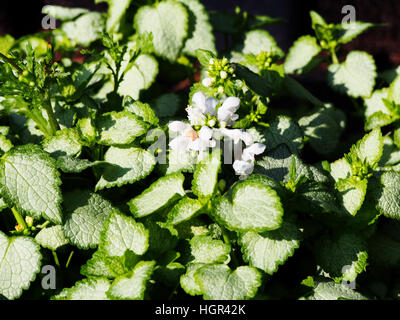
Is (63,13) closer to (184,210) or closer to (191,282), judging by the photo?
(184,210)

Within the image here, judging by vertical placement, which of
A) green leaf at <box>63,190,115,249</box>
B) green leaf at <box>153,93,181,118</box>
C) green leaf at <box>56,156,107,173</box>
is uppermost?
green leaf at <box>56,156,107,173</box>

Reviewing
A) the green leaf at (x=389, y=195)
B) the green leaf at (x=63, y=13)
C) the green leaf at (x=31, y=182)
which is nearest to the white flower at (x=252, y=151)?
the green leaf at (x=389, y=195)

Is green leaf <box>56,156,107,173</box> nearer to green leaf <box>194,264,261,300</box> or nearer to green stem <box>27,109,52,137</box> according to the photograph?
green stem <box>27,109,52,137</box>

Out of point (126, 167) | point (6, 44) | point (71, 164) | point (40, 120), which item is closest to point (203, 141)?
point (126, 167)

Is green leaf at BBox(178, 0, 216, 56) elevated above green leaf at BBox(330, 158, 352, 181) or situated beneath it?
elevated above

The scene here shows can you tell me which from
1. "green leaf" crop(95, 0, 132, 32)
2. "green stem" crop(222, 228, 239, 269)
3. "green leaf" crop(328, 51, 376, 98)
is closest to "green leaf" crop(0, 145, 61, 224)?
"green stem" crop(222, 228, 239, 269)

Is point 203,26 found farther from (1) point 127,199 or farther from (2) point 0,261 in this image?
(2) point 0,261

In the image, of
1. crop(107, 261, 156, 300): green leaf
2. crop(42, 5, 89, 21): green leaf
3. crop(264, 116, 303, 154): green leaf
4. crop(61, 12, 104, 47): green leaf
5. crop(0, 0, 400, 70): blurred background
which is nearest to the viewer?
crop(107, 261, 156, 300): green leaf

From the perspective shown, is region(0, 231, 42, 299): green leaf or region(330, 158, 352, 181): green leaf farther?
region(330, 158, 352, 181): green leaf
